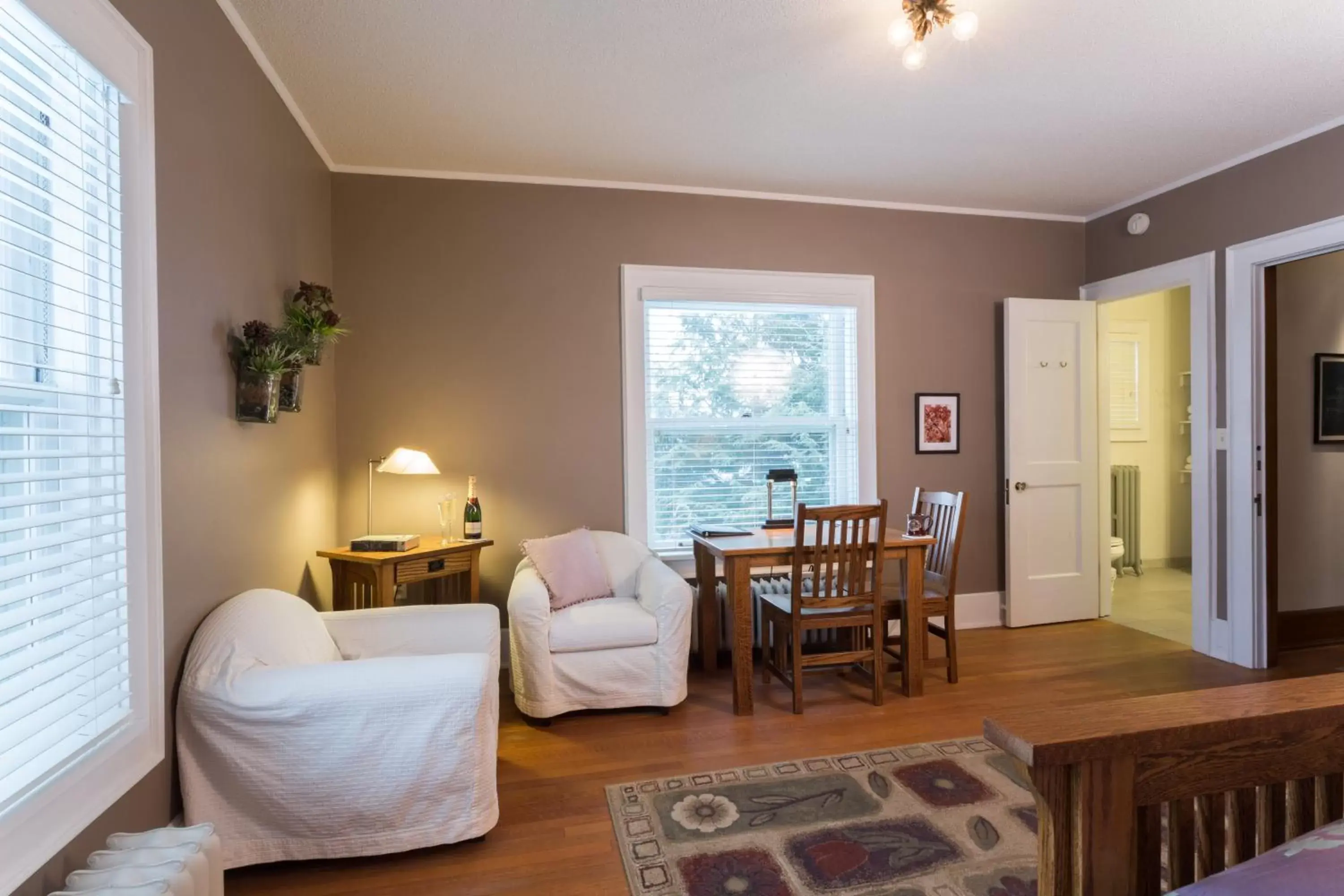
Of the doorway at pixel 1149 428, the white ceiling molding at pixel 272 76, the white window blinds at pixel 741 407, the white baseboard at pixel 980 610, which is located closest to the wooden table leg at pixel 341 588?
the white window blinds at pixel 741 407

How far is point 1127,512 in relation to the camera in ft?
20.2

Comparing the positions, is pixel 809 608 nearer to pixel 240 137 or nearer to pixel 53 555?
pixel 53 555

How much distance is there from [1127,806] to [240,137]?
3.08 m

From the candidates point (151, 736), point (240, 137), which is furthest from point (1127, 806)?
point (240, 137)

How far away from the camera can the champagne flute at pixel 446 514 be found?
374 cm

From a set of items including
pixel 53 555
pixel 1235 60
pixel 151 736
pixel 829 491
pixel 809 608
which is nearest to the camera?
pixel 53 555

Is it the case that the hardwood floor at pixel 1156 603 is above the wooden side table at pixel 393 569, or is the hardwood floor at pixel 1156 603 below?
below

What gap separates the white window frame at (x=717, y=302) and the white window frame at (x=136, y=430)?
242cm

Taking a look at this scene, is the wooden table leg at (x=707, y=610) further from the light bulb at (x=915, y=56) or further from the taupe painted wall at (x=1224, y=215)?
the taupe painted wall at (x=1224, y=215)

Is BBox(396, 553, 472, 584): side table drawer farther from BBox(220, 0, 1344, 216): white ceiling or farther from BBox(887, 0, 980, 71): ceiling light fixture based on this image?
BBox(887, 0, 980, 71): ceiling light fixture

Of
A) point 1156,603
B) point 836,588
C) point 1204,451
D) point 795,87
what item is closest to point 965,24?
point 795,87

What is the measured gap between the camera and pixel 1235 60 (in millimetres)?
2746

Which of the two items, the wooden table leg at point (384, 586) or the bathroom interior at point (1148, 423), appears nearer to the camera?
the wooden table leg at point (384, 586)

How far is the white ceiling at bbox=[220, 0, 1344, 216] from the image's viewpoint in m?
2.43
